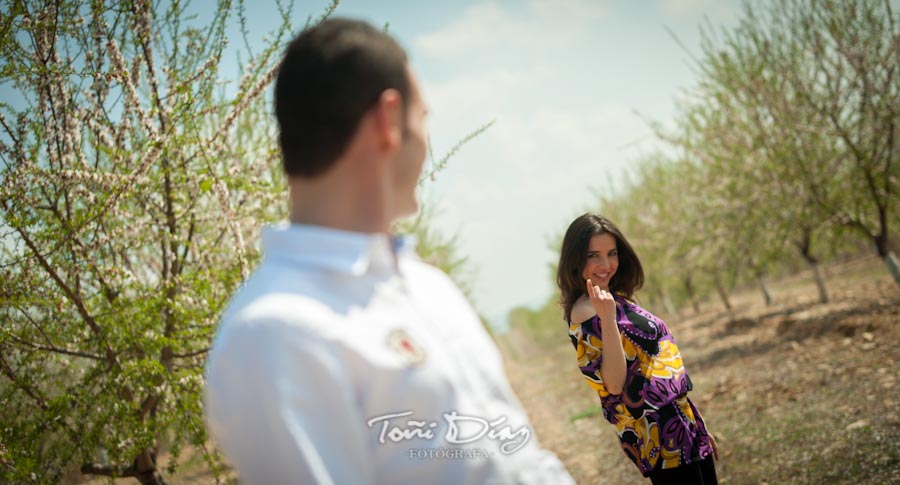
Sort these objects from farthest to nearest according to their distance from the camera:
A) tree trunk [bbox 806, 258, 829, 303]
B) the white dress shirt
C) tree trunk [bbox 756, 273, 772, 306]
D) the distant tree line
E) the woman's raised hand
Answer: tree trunk [bbox 756, 273, 772, 306] < tree trunk [bbox 806, 258, 829, 303] < the distant tree line < the woman's raised hand < the white dress shirt

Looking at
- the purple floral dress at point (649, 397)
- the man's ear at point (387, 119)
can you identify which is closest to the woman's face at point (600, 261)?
the purple floral dress at point (649, 397)

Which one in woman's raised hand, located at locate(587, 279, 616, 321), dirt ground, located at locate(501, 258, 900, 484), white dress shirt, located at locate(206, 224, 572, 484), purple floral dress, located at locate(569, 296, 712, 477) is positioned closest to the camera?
white dress shirt, located at locate(206, 224, 572, 484)

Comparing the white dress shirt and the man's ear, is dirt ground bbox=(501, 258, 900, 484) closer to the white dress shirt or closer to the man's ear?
the white dress shirt

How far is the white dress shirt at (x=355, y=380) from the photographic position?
0.73 meters

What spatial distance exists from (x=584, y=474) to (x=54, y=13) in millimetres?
6182

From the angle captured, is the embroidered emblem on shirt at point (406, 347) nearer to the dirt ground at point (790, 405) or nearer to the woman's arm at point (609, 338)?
the woman's arm at point (609, 338)

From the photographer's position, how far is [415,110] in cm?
102

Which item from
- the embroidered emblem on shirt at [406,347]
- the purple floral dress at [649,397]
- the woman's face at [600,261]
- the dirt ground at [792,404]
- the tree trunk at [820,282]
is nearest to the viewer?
the embroidered emblem on shirt at [406,347]

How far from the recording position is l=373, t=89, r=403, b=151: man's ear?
3.07ft

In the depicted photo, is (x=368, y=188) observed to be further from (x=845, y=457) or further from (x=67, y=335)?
(x=845, y=457)

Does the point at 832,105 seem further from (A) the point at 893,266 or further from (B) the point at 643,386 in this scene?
(B) the point at 643,386

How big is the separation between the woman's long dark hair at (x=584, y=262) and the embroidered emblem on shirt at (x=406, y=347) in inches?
79.9

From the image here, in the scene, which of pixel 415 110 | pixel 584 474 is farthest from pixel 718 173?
pixel 415 110

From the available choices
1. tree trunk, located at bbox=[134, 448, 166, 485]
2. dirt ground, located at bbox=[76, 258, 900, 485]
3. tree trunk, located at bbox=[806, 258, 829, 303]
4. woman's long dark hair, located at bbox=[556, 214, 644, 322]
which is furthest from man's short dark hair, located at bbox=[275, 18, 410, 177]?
tree trunk, located at bbox=[806, 258, 829, 303]
